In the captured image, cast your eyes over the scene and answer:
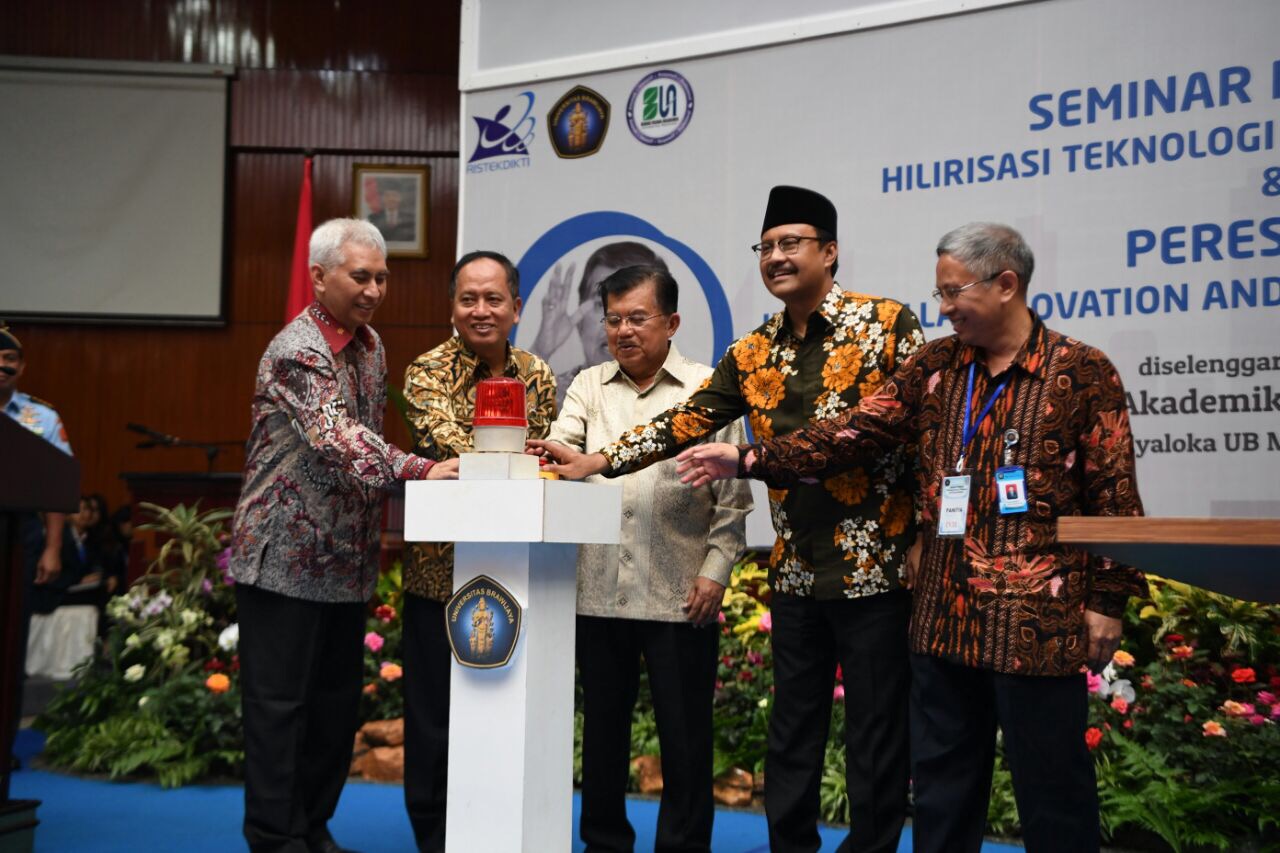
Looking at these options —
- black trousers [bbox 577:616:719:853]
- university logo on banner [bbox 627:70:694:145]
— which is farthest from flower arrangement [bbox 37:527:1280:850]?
university logo on banner [bbox 627:70:694:145]

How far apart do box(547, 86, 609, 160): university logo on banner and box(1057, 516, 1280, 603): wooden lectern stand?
10.9 ft

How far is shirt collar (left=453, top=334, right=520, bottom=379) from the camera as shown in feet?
10.8

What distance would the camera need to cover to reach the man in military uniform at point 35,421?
13.4 feet

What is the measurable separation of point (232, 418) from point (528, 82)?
20.6 feet

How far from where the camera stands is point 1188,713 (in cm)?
372

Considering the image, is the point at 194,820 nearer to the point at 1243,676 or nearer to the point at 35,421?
the point at 35,421

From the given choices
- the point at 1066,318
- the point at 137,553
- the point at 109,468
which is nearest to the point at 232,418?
the point at 109,468

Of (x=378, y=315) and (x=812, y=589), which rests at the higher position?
(x=378, y=315)

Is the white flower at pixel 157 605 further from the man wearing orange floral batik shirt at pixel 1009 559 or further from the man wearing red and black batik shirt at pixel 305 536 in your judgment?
the man wearing orange floral batik shirt at pixel 1009 559

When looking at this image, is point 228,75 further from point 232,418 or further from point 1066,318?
point 1066,318

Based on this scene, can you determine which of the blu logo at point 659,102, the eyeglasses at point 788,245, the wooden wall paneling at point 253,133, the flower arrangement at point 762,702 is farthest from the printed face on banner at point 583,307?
the wooden wall paneling at point 253,133

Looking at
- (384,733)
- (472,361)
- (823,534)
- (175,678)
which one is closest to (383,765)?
(384,733)

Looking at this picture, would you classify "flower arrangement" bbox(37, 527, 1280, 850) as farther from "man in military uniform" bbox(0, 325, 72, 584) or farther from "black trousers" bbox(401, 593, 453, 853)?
"black trousers" bbox(401, 593, 453, 853)

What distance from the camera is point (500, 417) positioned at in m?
2.49
